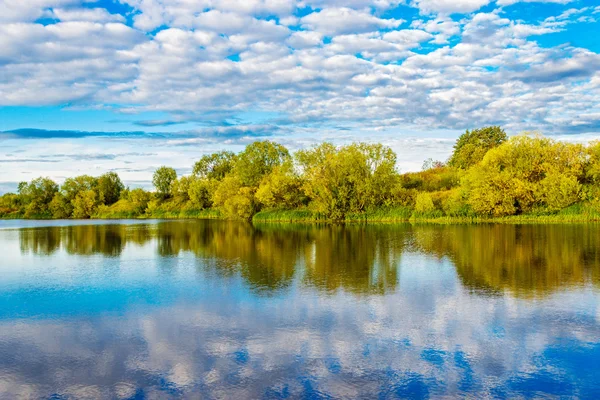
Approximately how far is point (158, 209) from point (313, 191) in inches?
1522

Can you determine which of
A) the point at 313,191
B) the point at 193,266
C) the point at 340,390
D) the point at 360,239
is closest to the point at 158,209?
the point at 313,191

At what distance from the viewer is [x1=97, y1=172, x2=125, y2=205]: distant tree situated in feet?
300

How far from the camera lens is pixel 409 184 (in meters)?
61.0

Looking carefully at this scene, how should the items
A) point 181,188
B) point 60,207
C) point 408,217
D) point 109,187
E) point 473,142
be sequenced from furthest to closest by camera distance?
point 109,187 → point 60,207 → point 181,188 → point 473,142 → point 408,217

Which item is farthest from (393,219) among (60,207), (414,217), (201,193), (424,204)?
(60,207)

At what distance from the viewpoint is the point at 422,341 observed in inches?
404

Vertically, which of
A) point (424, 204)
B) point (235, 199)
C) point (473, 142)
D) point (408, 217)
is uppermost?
point (473, 142)

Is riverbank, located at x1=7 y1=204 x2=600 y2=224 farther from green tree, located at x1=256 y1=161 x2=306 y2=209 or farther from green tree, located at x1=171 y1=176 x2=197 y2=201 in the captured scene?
green tree, located at x1=171 y1=176 x2=197 y2=201

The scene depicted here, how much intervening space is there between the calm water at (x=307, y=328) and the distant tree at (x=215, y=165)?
66.2 meters

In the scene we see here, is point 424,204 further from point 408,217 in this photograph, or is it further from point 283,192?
point 283,192

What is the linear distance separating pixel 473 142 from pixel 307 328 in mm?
67771

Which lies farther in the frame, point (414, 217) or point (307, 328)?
point (414, 217)

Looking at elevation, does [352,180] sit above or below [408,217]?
above

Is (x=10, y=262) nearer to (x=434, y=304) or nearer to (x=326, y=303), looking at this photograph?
(x=326, y=303)
